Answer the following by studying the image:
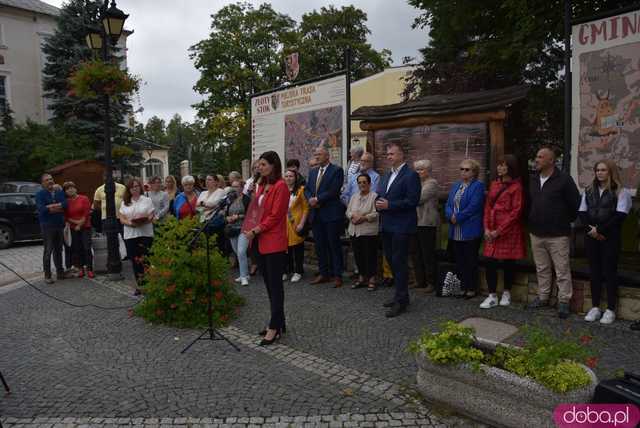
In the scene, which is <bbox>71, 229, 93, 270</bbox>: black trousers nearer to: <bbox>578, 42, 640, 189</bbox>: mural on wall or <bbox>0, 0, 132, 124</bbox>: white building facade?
<bbox>578, 42, 640, 189</bbox>: mural on wall

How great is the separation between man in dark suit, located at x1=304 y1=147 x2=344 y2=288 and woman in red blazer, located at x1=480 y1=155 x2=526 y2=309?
2.32m

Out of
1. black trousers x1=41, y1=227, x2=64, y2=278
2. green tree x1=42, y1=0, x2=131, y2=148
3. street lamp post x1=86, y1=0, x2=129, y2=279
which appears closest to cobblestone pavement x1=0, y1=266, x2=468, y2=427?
street lamp post x1=86, y1=0, x2=129, y2=279

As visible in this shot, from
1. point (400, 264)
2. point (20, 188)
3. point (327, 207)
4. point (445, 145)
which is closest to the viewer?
point (400, 264)

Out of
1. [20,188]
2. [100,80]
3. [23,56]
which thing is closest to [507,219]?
[100,80]

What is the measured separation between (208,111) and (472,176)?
1404 inches

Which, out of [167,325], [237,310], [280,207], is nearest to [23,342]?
[167,325]

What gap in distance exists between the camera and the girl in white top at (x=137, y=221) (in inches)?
318

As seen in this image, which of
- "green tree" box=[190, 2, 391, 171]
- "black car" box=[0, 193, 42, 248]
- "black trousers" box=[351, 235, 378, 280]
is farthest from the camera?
"green tree" box=[190, 2, 391, 171]

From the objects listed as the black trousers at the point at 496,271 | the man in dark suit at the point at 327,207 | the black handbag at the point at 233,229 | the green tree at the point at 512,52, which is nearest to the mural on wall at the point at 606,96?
the black trousers at the point at 496,271

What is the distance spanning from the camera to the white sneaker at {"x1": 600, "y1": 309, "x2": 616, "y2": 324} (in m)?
5.75

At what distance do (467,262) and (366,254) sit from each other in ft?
4.96

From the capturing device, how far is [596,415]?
325 cm

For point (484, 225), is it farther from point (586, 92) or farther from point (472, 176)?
point (586, 92)

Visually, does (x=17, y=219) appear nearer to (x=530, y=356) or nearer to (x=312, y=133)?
(x=312, y=133)
